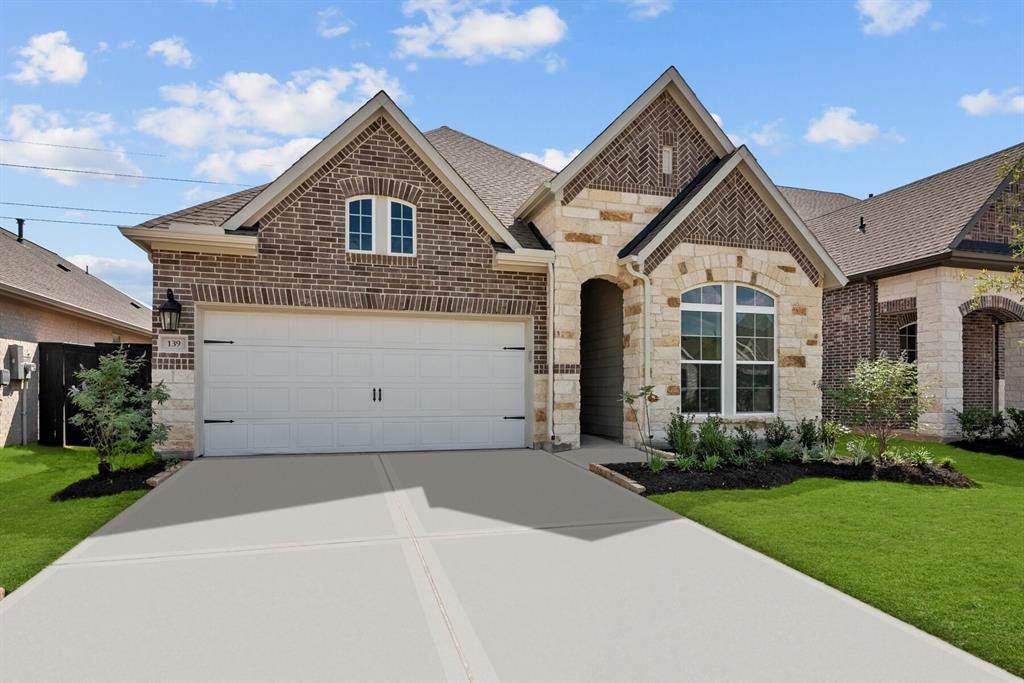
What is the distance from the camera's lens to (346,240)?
34.8 ft

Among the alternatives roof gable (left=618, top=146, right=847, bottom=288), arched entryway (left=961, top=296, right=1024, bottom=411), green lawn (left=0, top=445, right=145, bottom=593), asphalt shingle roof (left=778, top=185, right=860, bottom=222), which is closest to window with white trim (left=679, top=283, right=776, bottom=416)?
roof gable (left=618, top=146, right=847, bottom=288)

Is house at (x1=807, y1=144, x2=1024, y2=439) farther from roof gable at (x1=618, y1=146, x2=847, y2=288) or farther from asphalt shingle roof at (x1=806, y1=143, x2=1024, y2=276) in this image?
roof gable at (x1=618, y1=146, x2=847, y2=288)

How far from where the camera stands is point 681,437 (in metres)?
9.55

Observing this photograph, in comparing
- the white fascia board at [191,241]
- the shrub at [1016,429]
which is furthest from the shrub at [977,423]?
the white fascia board at [191,241]

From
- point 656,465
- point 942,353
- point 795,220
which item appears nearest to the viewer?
point 656,465

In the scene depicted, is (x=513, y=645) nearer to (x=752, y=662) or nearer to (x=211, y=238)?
(x=752, y=662)

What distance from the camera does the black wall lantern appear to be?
383 inches

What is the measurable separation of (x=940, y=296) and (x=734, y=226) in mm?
5599

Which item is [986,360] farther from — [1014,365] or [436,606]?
[436,606]

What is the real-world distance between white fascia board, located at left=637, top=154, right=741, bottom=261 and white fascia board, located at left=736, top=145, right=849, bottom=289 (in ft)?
0.97

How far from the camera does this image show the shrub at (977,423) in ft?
43.3

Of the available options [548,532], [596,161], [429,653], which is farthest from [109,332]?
[429,653]

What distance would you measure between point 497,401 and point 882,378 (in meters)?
6.38

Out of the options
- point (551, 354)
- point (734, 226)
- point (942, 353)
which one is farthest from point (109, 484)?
point (942, 353)
